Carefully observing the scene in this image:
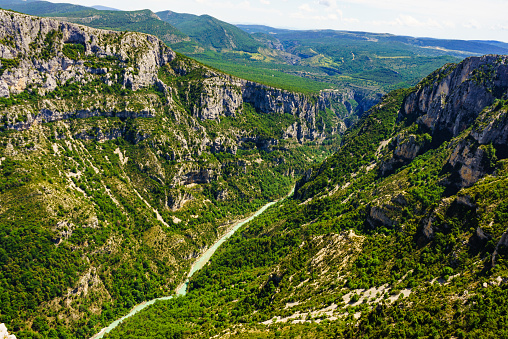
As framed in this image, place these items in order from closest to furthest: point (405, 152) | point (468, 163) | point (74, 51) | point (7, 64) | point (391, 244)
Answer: point (391, 244) < point (468, 163) < point (405, 152) < point (7, 64) < point (74, 51)

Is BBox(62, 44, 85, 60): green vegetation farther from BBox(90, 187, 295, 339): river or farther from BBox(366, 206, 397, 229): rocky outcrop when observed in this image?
BBox(366, 206, 397, 229): rocky outcrop

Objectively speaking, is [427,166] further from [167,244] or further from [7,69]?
[7,69]

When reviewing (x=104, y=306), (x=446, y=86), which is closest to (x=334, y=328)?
(x=104, y=306)

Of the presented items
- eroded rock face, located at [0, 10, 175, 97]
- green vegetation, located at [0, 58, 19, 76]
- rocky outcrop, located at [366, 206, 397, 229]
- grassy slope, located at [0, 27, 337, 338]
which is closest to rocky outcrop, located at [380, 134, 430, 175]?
rocky outcrop, located at [366, 206, 397, 229]

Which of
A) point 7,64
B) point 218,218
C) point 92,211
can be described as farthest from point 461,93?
point 7,64

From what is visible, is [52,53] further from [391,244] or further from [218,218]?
[391,244]

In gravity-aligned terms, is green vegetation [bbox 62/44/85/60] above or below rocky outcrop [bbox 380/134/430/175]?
above
